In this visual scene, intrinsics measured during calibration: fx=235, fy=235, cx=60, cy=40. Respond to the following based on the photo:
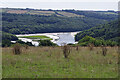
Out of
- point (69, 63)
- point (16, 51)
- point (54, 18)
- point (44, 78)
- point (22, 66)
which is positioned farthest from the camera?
point (54, 18)

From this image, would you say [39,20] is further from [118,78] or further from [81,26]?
[118,78]

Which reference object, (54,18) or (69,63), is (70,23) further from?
(69,63)

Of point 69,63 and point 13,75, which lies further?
point 69,63

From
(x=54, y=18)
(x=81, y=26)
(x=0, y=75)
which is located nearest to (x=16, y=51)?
(x=0, y=75)

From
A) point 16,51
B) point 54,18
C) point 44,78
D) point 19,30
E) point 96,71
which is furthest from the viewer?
point 54,18

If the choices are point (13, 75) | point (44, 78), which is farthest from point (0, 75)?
point (44, 78)

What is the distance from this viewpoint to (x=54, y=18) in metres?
125

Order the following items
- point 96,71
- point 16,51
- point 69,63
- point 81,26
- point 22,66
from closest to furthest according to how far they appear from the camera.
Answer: point 96,71, point 22,66, point 69,63, point 16,51, point 81,26

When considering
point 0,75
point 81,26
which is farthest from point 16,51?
point 81,26

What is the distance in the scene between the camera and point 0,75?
24.2 ft

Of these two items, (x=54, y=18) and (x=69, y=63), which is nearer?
(x=69, y=63)

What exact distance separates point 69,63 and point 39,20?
363 ft

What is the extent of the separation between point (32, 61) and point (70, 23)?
357 feet

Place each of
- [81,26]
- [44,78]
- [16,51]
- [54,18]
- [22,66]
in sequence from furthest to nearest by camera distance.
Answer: [54,18], [81,26], [16,51], [22,66], [44,78]
